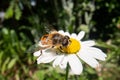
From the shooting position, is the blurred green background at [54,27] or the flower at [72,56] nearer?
the flower at [72,56]

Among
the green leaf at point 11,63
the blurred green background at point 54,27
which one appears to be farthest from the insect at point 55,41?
the green leaf at point 11,63

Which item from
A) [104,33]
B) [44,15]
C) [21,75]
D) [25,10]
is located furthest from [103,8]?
[21,75]

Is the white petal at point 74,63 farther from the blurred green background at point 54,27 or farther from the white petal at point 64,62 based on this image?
the blurred green background at point 54,27

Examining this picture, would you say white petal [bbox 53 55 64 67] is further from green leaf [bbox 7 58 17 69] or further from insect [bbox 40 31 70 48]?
green leaf [bbox 7 58 17 69]

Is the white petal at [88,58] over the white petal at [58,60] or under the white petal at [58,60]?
under

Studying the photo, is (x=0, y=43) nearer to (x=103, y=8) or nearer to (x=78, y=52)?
(x=103, y=8)

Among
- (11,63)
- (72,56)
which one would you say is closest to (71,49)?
(72,56)
